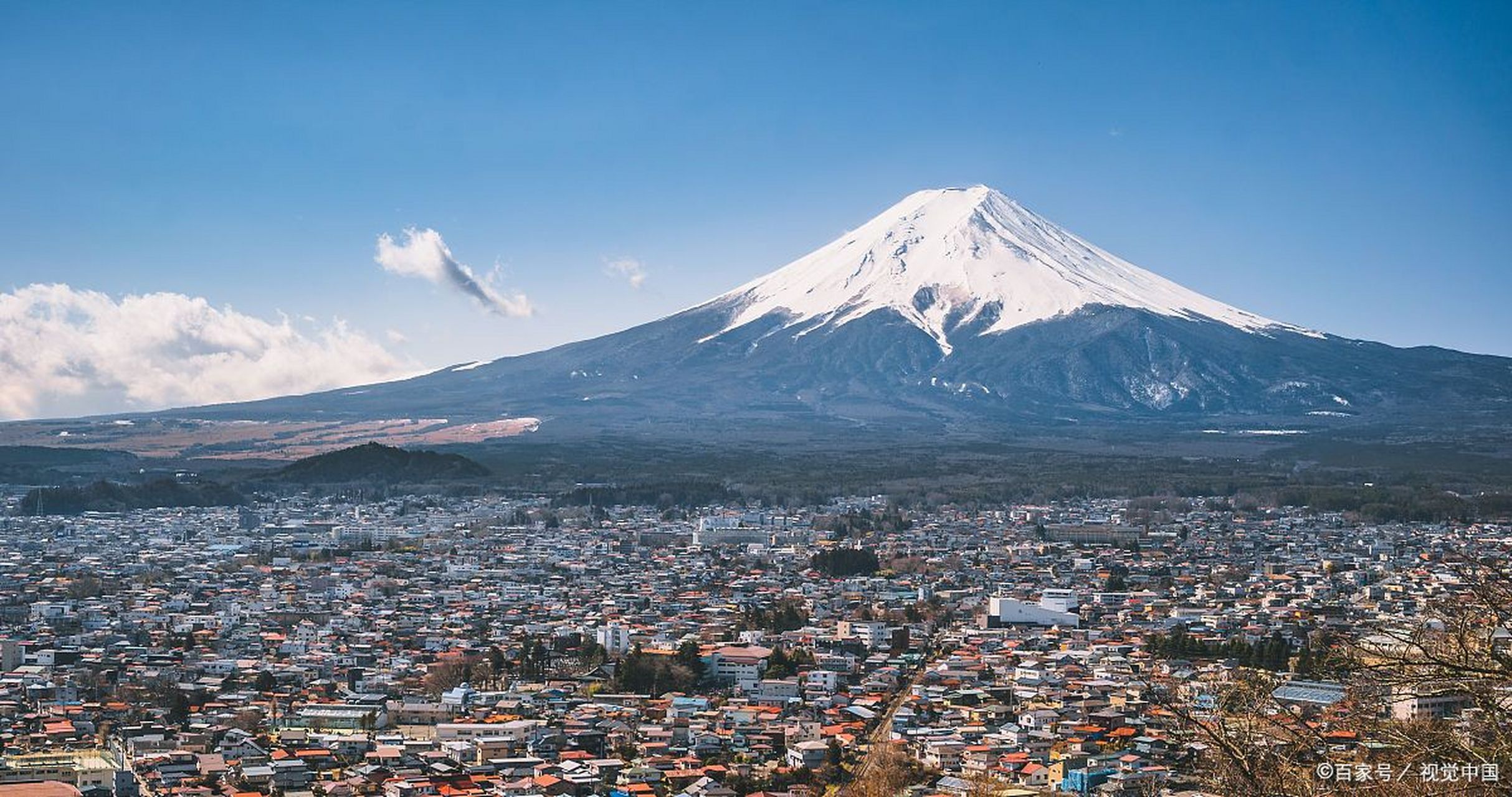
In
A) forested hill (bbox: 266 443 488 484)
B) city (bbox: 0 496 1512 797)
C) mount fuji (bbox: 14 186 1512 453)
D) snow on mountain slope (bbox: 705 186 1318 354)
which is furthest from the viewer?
snow on mountain slope (bbox: 705 186 1318 354)

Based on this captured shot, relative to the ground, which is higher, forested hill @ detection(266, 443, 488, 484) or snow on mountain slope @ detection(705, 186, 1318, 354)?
snow on mountain slope @ detection(705, 186, 1318, 354)

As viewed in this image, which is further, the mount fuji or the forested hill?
the mount fuji

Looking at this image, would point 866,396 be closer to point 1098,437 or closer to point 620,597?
point 1098,437

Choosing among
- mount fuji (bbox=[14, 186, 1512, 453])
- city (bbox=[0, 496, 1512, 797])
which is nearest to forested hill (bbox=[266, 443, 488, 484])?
city (bbox=[0, 496, 1512, 797])

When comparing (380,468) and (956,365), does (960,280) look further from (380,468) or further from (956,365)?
(380,468)

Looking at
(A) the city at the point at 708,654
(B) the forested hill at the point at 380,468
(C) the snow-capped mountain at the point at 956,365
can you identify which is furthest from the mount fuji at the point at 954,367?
(A) the city at the point at 708,654

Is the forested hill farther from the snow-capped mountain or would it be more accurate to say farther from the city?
the snow-capped mountain
